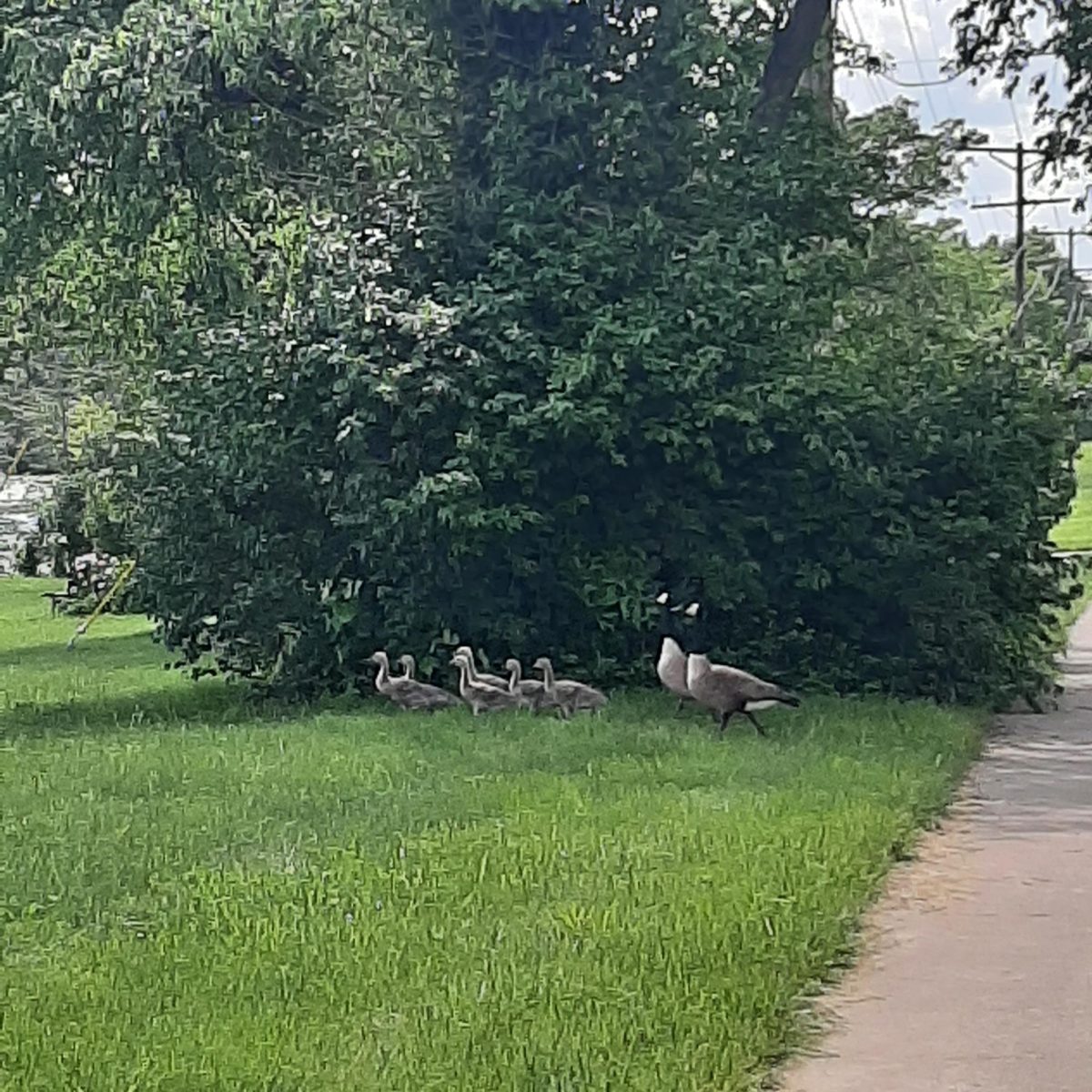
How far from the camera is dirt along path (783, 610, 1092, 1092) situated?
6.92m

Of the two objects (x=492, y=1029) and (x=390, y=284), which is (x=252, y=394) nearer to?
(x=390, y=284)

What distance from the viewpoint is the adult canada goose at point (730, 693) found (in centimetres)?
1509

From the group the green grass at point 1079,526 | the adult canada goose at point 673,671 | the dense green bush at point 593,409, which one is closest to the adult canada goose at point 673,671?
the adult canada goose at point 673,671

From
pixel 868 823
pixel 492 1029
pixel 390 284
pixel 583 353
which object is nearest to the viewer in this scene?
pixel 492 1029

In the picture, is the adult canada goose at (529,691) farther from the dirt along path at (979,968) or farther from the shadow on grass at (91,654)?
the shadow on grass at (91,654)

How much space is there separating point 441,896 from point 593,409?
849cm

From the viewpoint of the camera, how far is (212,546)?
61.5ft

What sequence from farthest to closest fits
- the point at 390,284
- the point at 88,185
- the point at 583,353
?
the point at 88,185 < the point at 390,284 < the point at 583,353

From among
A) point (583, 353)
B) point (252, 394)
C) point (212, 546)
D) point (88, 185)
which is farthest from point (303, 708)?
point (88, 185)

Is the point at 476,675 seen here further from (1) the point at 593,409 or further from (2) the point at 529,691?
(1) the point at 593,409

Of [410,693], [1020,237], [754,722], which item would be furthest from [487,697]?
[1020,237]

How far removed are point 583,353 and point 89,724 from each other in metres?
5.17

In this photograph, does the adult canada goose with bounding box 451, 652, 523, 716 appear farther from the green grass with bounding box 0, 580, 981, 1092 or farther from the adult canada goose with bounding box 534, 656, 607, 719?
the green grass with bounding box 0, 580, 981, 1092

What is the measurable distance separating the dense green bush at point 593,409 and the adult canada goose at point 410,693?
664mm
